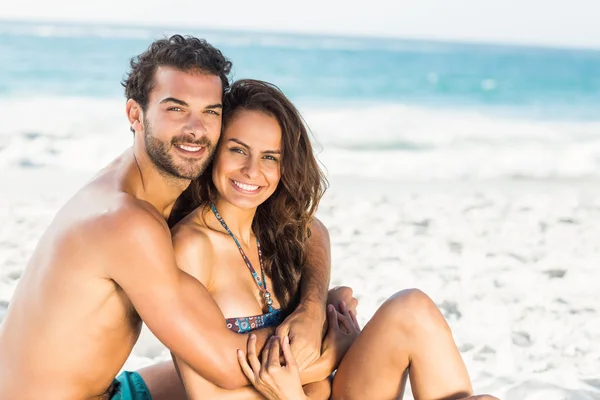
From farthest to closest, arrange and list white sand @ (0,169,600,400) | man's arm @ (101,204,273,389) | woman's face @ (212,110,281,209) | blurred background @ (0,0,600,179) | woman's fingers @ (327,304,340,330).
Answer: blurred background @ (0,0,600,179)
white sand @ (0,169,600,400)
woman's fingers @ (327,304,340,330)
woman's face @ (212,110,281,209)
man's arm @ (101,204,273,389)

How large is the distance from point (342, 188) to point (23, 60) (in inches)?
676

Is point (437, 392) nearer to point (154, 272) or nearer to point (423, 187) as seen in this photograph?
point (154, 272)

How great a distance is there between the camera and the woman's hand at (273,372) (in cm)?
302

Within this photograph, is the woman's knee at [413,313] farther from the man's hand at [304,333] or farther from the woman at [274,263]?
the man's hand at [304,333]

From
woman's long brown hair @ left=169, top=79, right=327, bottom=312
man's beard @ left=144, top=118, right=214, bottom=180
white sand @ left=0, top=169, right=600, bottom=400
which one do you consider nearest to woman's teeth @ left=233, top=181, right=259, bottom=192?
woman's long brown hair @ left=169, top=79, right=327, bottom=312

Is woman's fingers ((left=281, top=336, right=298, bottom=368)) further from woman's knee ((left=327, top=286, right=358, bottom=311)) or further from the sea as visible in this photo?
the sea

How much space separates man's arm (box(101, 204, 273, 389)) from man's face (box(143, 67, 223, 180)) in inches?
13.5

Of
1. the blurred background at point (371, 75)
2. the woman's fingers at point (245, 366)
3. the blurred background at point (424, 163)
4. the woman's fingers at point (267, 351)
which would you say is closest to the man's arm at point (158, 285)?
the woman's fingers at point (245, 366)

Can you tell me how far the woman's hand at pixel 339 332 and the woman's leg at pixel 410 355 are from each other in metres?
0.19

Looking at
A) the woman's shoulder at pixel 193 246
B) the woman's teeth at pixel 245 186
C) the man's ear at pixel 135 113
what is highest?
the man's ear at pixel 135 113

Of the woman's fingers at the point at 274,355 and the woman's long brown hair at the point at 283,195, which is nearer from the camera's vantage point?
the woman's fingers at the point at 274,355

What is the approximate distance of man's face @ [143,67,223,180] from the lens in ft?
10.3

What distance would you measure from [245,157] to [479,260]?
13.7 ft

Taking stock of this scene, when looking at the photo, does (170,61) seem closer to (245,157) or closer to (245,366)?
(245,157)
